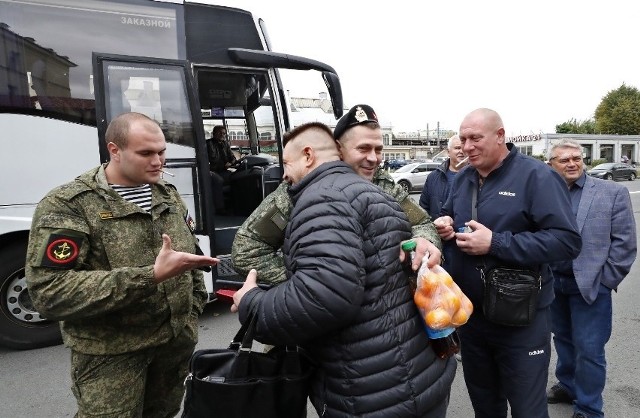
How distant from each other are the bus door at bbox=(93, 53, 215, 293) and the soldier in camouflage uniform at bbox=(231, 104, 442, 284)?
2448mm

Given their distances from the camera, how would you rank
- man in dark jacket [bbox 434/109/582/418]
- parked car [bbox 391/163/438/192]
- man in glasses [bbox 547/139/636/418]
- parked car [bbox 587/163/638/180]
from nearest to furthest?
1. man in dark jacket [bbox 434/109/582/418]
2. man in glasses [bbox 547/139/636/418]
3. parked car [bbox 391/163/438/192]
4. parked car [bbox 587/163/638/180]

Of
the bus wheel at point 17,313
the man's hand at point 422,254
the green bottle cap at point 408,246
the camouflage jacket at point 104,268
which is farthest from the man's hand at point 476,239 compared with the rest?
the bus wheel at point 17,313

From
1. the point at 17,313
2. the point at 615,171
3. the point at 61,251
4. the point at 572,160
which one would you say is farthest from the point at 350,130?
the point at 615,171

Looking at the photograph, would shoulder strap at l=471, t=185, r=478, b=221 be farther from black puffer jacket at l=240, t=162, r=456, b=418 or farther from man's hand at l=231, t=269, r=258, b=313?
man's hand at l=231, t=269, r=258, b=313

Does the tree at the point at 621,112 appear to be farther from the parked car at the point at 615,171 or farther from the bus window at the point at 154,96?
the bus window at the point at 154,96

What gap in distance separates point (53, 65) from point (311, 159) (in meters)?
3.76

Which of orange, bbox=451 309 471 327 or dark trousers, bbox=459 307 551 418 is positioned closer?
orange, bbox=451 309 471 327

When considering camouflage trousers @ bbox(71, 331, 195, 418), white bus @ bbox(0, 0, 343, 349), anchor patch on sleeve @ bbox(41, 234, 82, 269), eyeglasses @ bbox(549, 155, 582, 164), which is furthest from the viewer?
white bus @ bbox(0, 0, 343, 349)

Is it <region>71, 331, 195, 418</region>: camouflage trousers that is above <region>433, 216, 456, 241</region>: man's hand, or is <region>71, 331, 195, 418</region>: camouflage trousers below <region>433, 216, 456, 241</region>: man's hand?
below

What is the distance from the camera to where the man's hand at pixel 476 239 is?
7.02ft

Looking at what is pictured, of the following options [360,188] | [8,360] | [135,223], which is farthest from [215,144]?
[360,188]

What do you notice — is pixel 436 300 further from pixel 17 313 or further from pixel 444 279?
pixel 17 313

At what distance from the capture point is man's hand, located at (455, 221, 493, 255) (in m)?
2.14

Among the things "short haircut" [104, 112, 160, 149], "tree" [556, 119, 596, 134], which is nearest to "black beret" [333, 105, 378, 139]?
"short haircut" [104, 112, 160, 149]
